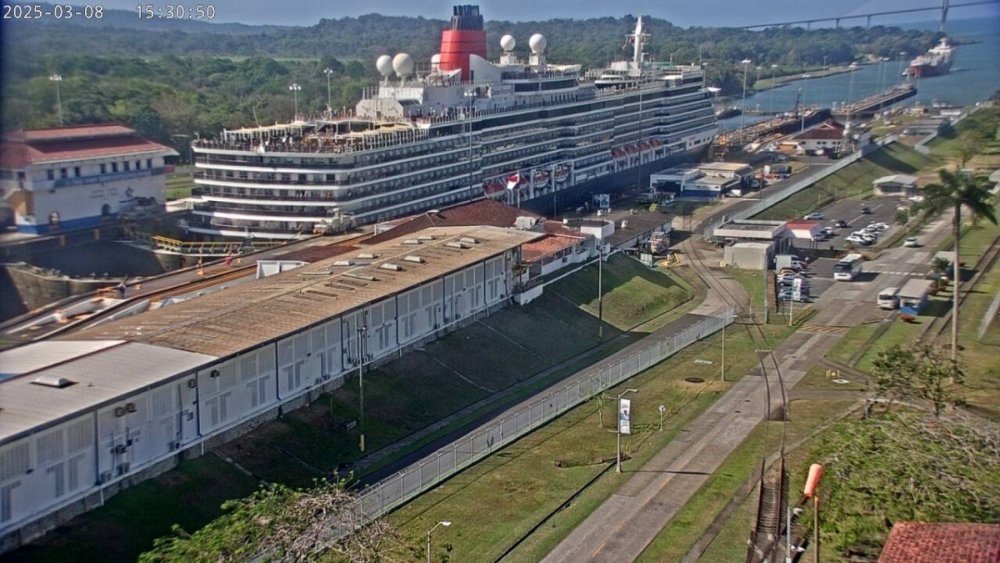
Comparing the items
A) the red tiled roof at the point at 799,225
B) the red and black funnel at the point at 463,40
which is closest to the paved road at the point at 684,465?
the red tiled roof at the point at 799,225

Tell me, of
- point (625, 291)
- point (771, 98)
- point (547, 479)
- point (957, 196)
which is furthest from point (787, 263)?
point (771, 98)

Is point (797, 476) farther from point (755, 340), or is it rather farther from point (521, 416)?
point (755, 340)

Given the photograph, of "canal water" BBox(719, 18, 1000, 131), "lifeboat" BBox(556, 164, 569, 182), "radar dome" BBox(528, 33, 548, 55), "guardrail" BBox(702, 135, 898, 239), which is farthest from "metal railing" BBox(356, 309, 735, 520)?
"canal water" BBox(719, 18, 1000, 131)

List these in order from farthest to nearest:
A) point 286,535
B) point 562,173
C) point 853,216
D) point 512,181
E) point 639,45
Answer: point 639,45 < point 562,173 < point 853,216 < point 512,181 < point 286,535

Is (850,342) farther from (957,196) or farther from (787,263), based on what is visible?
(787,263)

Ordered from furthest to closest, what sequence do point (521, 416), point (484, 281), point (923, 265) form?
point (923, 265)
point (484, 281)
point (521, 416)

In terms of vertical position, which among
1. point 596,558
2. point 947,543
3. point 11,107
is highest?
point 11,107

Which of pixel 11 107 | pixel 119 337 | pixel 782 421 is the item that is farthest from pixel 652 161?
pixel 11 107
